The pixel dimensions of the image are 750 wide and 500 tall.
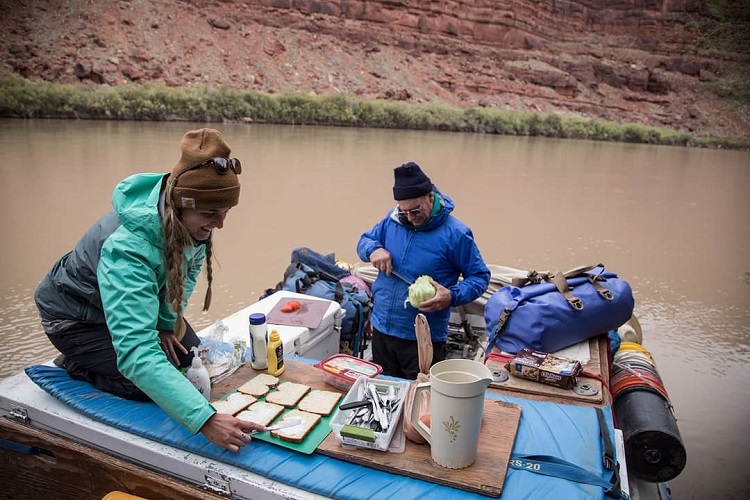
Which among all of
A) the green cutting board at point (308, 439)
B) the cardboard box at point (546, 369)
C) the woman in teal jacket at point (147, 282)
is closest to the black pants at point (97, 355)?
the woman in teal jacket at point (147, 282)

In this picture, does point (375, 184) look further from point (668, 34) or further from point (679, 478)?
point (668, 34)

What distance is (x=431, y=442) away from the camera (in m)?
1.81

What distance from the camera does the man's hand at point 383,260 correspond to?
116 inches

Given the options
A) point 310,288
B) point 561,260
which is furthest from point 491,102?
point 310,288

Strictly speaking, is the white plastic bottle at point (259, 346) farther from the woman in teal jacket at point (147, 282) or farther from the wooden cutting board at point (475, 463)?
the wooden cutting board at point (475, 463)

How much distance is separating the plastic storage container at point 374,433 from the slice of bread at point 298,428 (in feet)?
0.25

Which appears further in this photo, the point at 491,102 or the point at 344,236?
the point at 491,102

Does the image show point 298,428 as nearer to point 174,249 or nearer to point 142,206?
point 174,249

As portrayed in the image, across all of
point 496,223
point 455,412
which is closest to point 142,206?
point 455,412

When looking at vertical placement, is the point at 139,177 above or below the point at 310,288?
above

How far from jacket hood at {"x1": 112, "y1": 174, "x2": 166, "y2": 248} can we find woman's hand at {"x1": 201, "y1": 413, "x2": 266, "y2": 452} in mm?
616

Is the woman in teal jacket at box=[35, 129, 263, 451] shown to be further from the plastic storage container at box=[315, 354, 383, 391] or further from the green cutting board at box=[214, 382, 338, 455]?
the plastic storage container at box=[315, 354, 383, 391]

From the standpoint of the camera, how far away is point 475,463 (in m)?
1.82

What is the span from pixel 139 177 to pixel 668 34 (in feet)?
193
